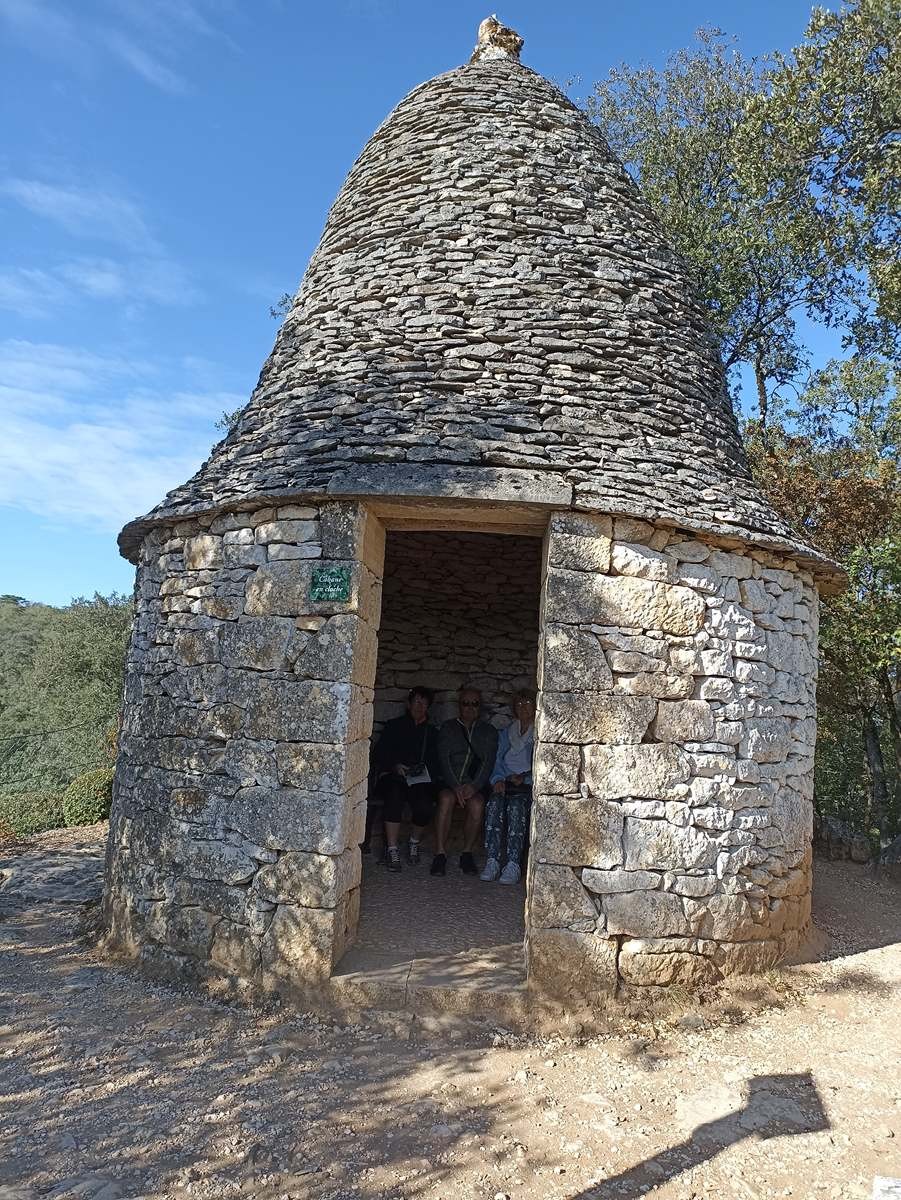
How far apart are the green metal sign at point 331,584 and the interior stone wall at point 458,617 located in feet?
11.2

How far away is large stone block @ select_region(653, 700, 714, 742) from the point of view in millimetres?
4348

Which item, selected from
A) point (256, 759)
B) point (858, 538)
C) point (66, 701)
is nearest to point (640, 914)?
point (256, 759)

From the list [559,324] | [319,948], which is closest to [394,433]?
[559,324]

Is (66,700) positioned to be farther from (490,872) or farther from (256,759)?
(256,759)

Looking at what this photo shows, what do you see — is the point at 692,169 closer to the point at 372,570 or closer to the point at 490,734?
the point at 490,734

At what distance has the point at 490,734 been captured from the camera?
7.00m

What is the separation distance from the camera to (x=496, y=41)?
751 cm

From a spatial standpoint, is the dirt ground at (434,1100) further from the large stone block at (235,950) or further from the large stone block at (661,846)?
the large stone block at (661,846)

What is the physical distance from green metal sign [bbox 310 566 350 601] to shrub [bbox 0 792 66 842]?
269 inches

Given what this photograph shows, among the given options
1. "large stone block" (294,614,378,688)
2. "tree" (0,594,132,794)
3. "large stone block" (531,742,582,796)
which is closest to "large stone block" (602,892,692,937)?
"large stone block" (531,742,582,796)

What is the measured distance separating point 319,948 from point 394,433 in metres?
2.94

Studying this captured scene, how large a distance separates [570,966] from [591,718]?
1.32 meters

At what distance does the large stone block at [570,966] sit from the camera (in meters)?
4.13

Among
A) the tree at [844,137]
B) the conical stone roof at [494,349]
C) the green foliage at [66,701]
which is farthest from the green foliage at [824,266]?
the green foliage at [66,701]
